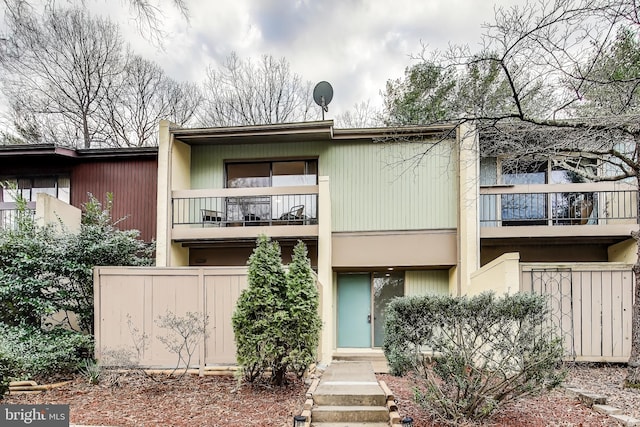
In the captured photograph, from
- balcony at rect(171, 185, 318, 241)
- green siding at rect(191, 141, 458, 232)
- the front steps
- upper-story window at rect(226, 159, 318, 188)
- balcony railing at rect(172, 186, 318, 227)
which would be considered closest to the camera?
the front steps

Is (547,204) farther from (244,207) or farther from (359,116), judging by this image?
(359,116)

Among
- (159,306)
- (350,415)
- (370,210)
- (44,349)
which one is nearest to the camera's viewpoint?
(350,415)

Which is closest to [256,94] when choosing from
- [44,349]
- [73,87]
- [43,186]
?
[73,87]

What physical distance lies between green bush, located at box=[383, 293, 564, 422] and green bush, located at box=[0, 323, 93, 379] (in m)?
5.40

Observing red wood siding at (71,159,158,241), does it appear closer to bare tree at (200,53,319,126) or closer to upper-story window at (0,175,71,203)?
upper-story window at (0,175,71,203)

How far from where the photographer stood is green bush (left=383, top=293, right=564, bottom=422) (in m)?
4.04

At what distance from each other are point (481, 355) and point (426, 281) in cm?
601

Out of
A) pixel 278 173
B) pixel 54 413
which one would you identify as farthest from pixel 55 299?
pixel 278 173

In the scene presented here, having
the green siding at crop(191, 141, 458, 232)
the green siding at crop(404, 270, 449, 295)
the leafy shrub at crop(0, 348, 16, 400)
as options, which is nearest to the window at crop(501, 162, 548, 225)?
the green siding at crop(191, 141, 458, 232)

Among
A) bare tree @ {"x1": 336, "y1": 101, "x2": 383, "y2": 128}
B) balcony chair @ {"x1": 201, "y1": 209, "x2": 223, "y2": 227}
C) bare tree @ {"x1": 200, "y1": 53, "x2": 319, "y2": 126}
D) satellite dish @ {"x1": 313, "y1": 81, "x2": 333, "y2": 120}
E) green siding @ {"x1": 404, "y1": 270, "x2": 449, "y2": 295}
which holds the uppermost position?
bare tree @ {"x1": 200, "y1": 53, "x2": 319, "y2": 126}

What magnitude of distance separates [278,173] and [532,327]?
7.68 meters

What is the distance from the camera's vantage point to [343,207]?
33.4 ft

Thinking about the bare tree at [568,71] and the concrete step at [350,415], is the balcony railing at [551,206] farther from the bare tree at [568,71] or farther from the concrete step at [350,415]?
the concrete step at [350,415]

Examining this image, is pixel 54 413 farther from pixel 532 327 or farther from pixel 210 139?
pixel 210 139
